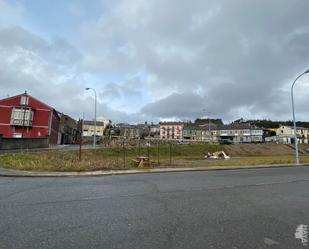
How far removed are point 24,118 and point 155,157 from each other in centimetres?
3576

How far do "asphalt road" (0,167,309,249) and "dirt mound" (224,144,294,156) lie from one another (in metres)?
52.1

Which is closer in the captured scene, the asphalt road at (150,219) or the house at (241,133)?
the asphalt road at (150,219)

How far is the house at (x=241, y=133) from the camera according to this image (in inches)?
5172

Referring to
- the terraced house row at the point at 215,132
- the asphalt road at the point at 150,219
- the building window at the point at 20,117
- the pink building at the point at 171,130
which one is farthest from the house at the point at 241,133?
the asphalt road at the point at 150,219

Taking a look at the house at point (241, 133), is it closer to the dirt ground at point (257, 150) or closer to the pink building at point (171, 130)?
the pink building at point (171, 130)

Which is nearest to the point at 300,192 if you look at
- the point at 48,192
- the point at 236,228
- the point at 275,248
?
the point at 236,228

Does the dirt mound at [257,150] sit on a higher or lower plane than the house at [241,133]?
lower

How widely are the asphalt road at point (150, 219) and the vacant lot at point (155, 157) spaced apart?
10.6 m

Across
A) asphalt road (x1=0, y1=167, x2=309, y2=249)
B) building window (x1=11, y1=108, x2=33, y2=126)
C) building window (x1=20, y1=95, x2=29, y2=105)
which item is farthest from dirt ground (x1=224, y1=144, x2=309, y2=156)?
asphalt road (x1=0, y1=167, x2=309, y2=249)

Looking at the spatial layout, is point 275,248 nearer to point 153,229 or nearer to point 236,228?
point 236,228

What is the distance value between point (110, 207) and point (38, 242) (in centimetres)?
271

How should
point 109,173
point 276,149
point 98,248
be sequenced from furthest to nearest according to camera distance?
point 276,149 → point 109,173 → point 98,248

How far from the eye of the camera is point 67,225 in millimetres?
5535

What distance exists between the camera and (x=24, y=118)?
60.4 metres
